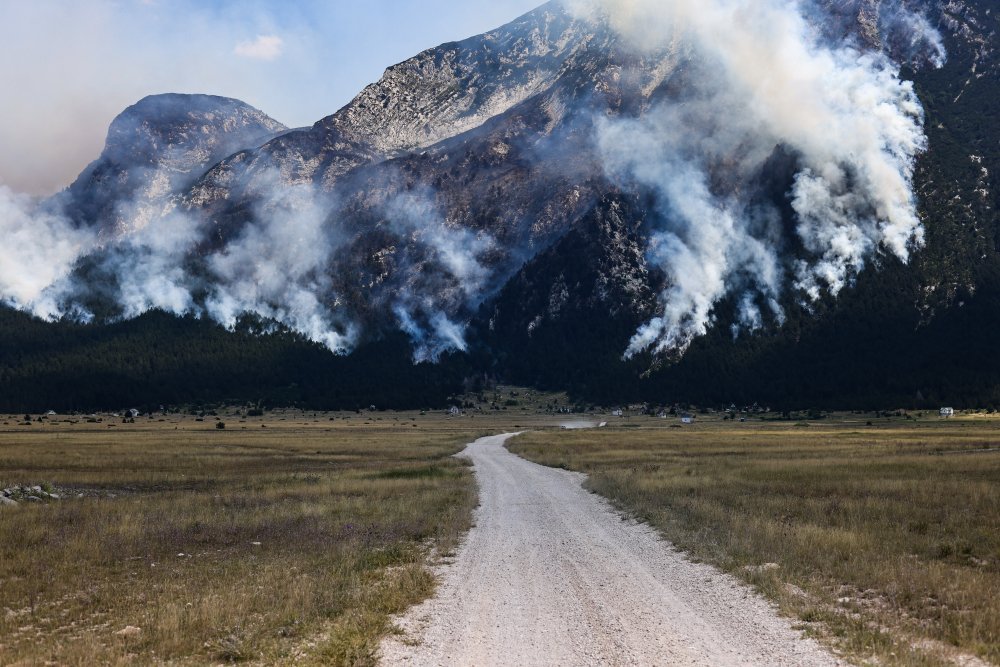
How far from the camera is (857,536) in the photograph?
78.2ft

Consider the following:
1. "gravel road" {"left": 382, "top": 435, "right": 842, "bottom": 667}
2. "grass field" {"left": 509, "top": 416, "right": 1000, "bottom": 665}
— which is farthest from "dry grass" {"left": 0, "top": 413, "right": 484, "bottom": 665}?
"grass field" {"left": 509, "top": 416, "right": 1000, "bottom": 665}

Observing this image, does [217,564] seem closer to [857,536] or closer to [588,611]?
[588,611]

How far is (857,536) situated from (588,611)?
13.0 meters

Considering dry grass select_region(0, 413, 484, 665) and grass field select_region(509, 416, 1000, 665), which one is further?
grass field select_region(509, 416, 1000, 665)

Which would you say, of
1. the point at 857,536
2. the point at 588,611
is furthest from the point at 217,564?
the point at 857,536

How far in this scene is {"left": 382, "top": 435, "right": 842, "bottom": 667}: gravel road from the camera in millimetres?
13000

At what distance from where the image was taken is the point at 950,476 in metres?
42.6

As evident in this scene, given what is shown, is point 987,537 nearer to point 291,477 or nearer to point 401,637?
point 401,637

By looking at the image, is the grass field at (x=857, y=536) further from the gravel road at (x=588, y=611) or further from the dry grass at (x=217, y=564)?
the dry grass at (x=217, y=564)

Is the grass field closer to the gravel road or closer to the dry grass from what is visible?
the gravel road

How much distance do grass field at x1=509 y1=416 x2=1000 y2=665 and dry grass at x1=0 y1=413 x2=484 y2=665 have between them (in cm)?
953

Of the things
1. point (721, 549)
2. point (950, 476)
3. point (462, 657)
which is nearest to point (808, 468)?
point (950, 476)

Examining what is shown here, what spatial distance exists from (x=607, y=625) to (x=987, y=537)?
56.5 ft

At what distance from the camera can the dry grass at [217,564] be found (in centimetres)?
1356
